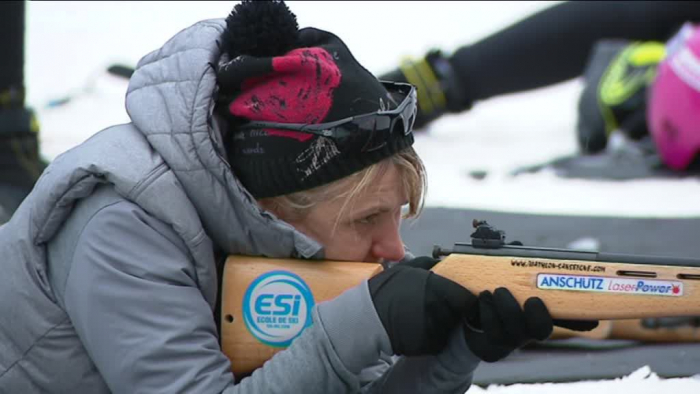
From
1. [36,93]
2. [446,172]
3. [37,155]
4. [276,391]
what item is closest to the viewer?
[276,391]

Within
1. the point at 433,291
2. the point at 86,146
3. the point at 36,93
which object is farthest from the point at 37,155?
the point at 433,291

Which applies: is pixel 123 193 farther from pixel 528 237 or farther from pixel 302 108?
pixel 528 237

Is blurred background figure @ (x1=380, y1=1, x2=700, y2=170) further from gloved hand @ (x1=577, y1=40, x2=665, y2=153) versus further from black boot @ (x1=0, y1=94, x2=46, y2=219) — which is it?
black boot @ (x1=0, y1=94, x2=46, y2=219)

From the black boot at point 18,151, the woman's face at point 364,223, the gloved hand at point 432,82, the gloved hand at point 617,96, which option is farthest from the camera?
the gloved hand at point 432,82

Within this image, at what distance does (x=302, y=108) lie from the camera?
63.2 inches

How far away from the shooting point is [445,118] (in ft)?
16.0

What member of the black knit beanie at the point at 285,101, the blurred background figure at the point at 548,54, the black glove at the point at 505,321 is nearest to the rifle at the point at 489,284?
the black glove at the point at 505,321

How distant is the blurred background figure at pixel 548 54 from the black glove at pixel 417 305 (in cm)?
305

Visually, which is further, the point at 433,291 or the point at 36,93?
the point at 36,93

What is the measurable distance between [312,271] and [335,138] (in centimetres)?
20

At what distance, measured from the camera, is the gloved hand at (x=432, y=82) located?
464 centimetres

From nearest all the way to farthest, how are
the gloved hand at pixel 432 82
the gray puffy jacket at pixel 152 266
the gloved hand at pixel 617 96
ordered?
1. the gray puffy jacket at pixel 152 266
2. the gloved hand at pixel 617 96
3. the gloved hand at pixel 432 82

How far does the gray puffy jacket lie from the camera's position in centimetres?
152

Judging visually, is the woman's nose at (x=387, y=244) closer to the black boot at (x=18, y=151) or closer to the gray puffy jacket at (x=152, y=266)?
the gray puffy jacket at (x=152, y=266)
